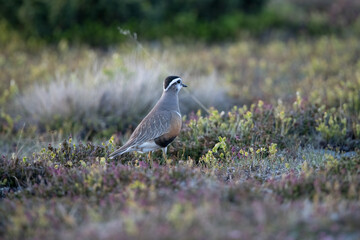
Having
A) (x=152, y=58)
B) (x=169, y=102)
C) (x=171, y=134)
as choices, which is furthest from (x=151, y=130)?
(x=152, y=58)

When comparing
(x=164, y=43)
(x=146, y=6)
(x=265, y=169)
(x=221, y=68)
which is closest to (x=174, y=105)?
(x=265, y=169)

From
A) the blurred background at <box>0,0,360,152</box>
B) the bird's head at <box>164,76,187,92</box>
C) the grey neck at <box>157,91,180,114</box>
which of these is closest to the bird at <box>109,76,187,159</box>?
the grey neck at <box>157,91,180,114</box>

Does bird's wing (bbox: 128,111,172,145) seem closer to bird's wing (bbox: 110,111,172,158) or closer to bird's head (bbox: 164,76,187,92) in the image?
bird's wing (bbox: 110,111,172,158)

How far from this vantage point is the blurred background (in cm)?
923

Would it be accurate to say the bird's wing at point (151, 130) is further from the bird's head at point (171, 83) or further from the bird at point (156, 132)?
the bird's head at point (171, 83)

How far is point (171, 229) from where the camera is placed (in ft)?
12.4

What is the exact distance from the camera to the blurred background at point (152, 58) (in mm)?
9227

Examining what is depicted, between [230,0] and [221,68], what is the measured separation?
16.6 feet

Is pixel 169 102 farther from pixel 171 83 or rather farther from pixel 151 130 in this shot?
pixel 151 130

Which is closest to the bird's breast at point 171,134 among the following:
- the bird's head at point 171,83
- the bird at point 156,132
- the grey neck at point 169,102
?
the bird at point 156,132

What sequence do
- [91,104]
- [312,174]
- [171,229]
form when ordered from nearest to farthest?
[171,229]
[312,174]
[91,104]

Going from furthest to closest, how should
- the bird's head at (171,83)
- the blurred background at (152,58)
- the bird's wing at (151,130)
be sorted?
the blurred background at (152,58)
the bird's head at (171,83)
the bird's wing at (151,130)

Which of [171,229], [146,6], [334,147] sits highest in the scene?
[146,6]

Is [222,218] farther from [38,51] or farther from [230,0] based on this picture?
[230,0]
